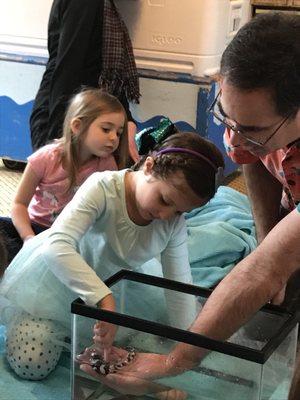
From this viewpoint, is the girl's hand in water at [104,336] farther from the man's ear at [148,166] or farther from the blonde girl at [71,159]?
the blonde girl at [71,159]

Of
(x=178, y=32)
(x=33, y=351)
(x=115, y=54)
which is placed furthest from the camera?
(x=178, y=32)

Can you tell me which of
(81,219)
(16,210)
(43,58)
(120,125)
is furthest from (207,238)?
(43,58)

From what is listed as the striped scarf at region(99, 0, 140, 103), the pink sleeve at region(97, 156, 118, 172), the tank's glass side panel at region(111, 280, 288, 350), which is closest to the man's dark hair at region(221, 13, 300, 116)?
the tank's glass side panel at region(111, 280, 288, 350)

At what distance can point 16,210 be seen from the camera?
1.65 metres

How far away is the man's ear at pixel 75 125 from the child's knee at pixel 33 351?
539mm

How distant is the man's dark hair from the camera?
0.96 meters

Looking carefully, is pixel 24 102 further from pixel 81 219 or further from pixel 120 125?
pixel 81 219

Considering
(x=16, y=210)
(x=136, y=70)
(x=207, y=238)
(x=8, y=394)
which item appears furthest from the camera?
(x=136, y=70)

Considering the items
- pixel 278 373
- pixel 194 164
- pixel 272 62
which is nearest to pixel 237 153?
pixel 194 164

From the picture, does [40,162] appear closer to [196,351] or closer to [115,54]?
[115,54]

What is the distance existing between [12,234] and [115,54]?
74 cm

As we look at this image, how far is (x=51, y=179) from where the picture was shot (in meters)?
1.66

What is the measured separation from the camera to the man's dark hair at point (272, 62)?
0.96 m

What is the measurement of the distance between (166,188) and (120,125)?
528 mm
